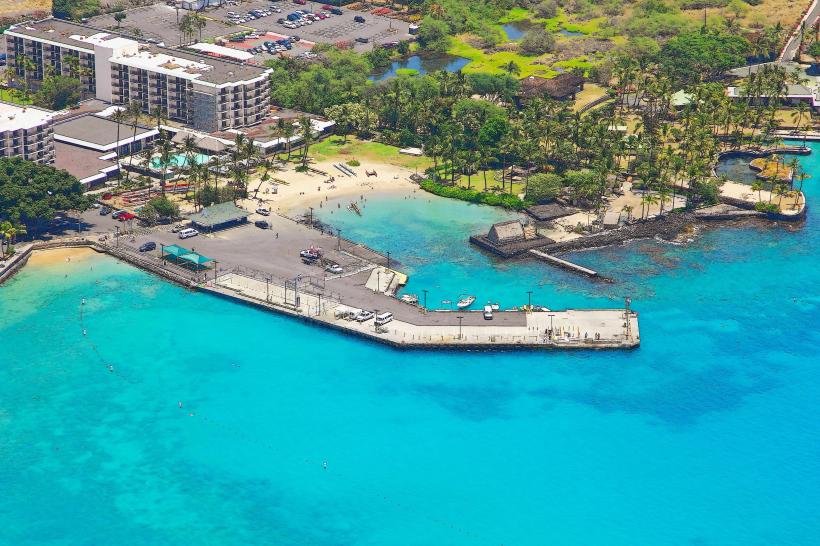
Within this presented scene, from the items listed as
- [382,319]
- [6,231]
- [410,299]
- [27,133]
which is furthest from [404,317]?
[27,133]

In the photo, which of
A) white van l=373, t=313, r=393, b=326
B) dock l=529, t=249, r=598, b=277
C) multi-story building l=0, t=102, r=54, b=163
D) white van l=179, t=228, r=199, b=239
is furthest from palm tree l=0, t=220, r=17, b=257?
dock l=529, t=249, r=598, b=277

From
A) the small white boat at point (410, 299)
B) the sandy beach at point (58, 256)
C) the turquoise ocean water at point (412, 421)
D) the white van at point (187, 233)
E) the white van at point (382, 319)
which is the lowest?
the turquoise ocean water at point (412, 421)

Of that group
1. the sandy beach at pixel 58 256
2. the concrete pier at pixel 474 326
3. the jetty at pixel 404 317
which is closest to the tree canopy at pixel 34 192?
the sandy beach at pixel 58 256

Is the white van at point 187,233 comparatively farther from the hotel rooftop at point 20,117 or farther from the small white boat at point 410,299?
the small white boat at point 410,299

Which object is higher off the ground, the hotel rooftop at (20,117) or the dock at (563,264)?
the hotel rooftop at (20,117)

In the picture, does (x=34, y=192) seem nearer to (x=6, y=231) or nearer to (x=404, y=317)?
(x=6, y=231)

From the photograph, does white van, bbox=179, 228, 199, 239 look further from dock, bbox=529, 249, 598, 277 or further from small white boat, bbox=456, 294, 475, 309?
dock, bbox=529, 249, 598, 277
